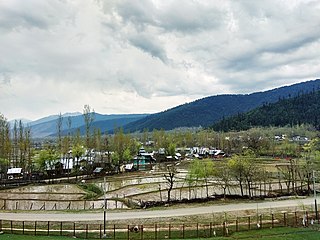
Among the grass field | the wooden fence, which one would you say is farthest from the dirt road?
the grass field

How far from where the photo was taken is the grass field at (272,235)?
99.0 feet

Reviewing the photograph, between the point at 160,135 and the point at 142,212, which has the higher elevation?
the point at 160,135

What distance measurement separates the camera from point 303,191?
55.9m

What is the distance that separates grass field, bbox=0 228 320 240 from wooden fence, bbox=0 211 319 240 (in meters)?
1.45

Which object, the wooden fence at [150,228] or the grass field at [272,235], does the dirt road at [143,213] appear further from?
the grass field at [272,235]

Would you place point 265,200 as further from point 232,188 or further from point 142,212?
point 142,212

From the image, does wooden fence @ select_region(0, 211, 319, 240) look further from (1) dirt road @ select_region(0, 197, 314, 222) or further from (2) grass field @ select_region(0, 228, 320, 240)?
(1) dirt road @ select_region(0, 197, 314, 222)

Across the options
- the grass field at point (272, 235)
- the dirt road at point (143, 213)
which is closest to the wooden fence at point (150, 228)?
the grass field at point (272, 235)

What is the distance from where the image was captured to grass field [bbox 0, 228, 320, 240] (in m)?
30.2

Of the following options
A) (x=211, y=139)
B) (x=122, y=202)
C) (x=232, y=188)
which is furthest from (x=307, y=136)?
(x=122, y=202)

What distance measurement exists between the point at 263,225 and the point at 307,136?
420 ft

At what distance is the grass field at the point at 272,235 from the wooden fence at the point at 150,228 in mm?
1454

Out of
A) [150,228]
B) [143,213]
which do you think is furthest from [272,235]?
[143,213]

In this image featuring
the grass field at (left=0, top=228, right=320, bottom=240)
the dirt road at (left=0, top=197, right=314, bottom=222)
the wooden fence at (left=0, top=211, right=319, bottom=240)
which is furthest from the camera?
the dirt road at (left=0, top=197, right=314, bottom=222)
